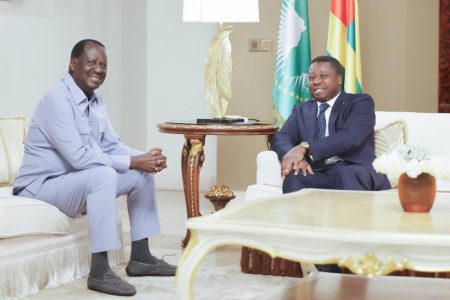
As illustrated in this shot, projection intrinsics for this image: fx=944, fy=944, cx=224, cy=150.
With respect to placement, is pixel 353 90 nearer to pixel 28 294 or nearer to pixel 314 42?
pixel 314 42

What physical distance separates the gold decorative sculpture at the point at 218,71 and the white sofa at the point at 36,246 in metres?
1.21

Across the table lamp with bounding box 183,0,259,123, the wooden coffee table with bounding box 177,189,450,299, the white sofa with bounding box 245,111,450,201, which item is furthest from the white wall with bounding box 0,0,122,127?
the wooden coffee table with bounding box 177,189,450,299

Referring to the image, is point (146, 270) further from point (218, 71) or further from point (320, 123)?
point (218, 71)

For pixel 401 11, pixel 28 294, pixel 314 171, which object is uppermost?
pixel 401 11

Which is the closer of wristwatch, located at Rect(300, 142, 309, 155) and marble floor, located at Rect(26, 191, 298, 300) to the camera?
marble floor, located at Rect(26, 191, 298, 300)

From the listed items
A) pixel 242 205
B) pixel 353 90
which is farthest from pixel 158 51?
pixel 242 205

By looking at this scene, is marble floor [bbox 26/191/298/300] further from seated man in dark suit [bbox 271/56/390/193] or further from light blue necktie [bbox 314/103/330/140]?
light blue necktie [bbox 314/103/330/140]

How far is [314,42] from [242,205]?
4.08m

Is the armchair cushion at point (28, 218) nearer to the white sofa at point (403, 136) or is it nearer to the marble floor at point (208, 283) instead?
the marble floor at point (208, 283)

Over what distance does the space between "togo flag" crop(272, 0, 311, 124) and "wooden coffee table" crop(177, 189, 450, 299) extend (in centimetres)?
343

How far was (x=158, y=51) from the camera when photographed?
7.69 m

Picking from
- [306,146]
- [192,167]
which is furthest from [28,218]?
[306,146]

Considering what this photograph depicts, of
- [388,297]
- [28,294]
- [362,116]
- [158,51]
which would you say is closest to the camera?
[388,297]

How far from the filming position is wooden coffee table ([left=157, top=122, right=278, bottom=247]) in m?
5.07
